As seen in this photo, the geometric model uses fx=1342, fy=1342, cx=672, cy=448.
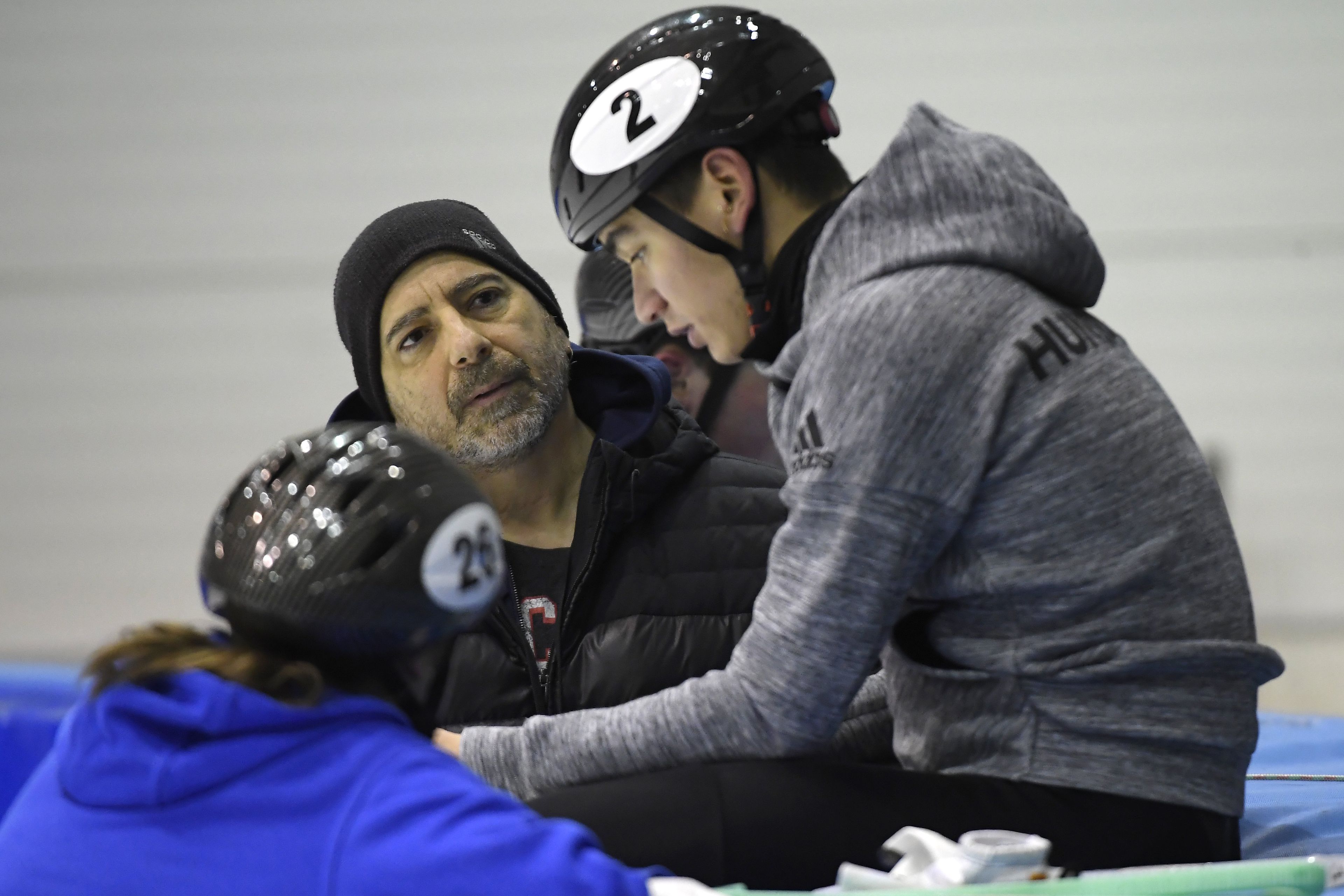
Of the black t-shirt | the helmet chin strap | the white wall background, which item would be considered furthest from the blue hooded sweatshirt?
the white wall background

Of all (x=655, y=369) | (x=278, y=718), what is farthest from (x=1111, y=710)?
(x=655, y=369)

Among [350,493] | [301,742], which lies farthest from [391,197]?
[301,742]

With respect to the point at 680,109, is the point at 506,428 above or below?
below

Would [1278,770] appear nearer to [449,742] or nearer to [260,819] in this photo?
[449,742]

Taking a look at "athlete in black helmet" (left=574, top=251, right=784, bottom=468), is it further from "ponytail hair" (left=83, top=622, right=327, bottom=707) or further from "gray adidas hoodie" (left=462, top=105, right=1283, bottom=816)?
"ponytail hair" (left=83, top=622, right=327, bottom=707)

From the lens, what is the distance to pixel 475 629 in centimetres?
223

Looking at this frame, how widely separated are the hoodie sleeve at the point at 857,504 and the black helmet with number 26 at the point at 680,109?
326 millimetres

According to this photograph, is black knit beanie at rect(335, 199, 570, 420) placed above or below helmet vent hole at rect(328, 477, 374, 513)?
above

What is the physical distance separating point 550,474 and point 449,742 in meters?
0.82

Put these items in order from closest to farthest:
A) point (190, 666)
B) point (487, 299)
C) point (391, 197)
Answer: point (190, 666) → point (487, 299) → point (391, 197)

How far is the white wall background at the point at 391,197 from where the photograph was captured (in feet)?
A: 17.9

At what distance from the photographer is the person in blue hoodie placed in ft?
3.50

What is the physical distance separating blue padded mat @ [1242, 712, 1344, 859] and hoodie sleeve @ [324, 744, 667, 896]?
117cm

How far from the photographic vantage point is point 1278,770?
264 cm
